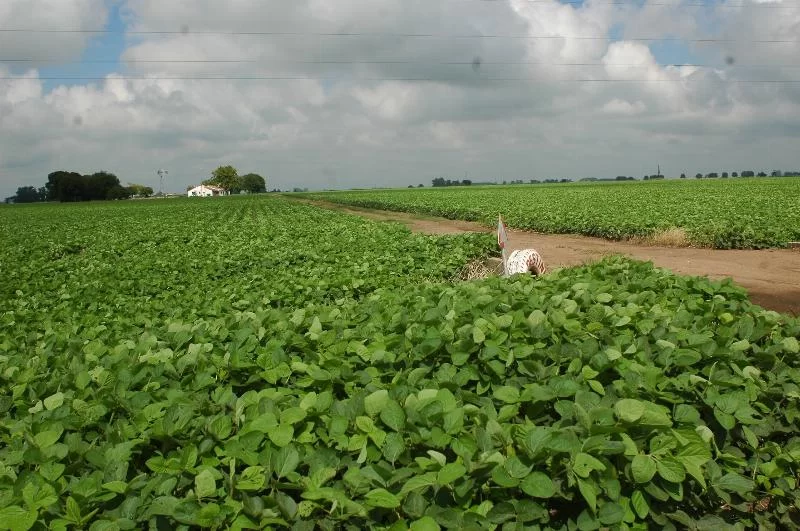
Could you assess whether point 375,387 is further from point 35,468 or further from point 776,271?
point 776,271

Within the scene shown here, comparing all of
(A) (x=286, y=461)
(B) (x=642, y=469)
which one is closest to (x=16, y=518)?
(A) (x=286, y=461)

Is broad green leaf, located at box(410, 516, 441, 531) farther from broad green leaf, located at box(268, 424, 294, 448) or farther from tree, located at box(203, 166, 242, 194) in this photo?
tree, located at box(203, 166, 242, 194)

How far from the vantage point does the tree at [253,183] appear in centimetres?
16588

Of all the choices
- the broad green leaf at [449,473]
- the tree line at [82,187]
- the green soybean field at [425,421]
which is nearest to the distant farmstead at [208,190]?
the tree line at [82,187]

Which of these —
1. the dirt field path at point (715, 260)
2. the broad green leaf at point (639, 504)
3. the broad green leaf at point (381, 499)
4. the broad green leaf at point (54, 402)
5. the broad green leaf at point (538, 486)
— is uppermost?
the broad green leaf at point (54, 402)

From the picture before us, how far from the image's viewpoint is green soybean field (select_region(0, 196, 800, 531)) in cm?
189

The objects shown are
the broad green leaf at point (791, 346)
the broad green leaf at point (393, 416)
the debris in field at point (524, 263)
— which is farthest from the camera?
the debris in field at point (524, 263)

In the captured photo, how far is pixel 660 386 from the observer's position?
262cm

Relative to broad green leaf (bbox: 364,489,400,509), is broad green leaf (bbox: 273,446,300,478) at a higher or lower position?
higher

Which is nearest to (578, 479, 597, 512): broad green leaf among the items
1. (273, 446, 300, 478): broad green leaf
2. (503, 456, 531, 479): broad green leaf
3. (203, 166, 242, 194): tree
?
(503, 456, 531, 479): broad green leaf

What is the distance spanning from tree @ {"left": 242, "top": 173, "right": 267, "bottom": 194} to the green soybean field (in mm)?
168769

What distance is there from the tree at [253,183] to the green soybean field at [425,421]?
554ft

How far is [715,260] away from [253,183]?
164 metres

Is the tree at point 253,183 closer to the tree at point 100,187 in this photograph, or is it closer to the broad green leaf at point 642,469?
the tree at point 100,187
